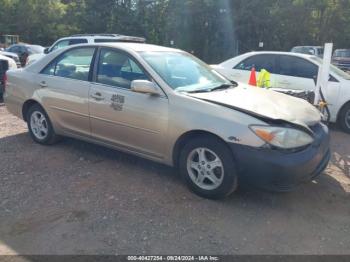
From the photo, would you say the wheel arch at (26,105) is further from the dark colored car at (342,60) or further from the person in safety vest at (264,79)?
the dark colored car at (342,60)

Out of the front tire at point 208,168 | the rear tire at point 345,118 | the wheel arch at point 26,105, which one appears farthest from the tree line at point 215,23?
the front tire at point 208,168

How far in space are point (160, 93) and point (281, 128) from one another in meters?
1.32

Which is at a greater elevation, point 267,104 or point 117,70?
point 117,70

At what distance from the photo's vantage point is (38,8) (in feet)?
121

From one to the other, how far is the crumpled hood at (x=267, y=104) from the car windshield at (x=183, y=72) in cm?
23

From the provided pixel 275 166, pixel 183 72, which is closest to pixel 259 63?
pixel 183 72

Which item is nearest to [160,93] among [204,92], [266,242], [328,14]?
[204,92]

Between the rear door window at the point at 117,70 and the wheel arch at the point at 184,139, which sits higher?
the rear door window at the point at 117,70

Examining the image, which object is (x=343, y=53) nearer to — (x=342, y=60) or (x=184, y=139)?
(x=342, y=60)

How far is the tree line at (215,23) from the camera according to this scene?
99.2 ft

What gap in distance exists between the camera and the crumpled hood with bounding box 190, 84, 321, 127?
11.9 ft

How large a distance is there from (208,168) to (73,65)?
8.06 feet

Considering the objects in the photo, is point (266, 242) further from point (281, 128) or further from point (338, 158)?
point (338, 158)

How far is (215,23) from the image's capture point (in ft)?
103
